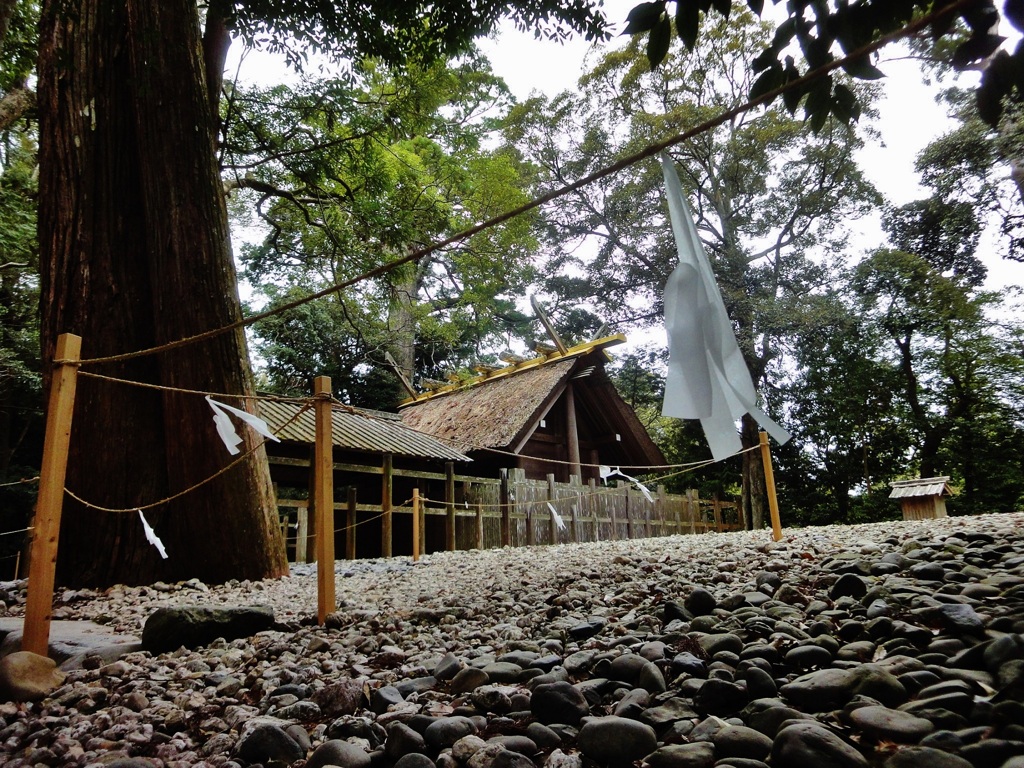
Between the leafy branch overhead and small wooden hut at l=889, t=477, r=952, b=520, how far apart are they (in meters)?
9.17

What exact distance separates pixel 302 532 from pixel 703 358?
24.9ft

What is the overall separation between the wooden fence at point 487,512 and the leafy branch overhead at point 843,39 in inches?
296

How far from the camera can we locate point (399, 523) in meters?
12.5

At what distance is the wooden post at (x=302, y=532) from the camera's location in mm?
8305

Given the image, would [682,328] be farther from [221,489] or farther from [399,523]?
[399,523]

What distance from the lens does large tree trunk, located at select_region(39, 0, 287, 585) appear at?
451 centimetres

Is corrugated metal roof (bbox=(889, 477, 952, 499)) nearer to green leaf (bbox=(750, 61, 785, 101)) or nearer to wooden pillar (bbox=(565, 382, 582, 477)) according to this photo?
wooden pillar (bbox=(565, 382, 582, 477))

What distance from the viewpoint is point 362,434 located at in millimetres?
10086

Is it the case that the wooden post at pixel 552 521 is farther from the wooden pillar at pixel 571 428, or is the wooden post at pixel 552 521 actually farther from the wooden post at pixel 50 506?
the wooden post at pixel 50 506

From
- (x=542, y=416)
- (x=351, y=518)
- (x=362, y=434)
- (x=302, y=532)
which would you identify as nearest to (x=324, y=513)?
(x=302, y=532)

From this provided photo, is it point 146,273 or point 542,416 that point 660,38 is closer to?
point 146,273

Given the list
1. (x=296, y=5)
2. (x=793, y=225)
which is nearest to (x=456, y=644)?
(x=296, y=5)

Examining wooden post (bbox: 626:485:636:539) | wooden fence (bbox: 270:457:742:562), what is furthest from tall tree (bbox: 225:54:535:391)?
wooden post (bbox: 626:485:636:539)

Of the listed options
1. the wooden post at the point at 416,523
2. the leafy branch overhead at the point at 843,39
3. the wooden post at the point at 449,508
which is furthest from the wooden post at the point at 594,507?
the leafy branch overhead at the point at 843,39
